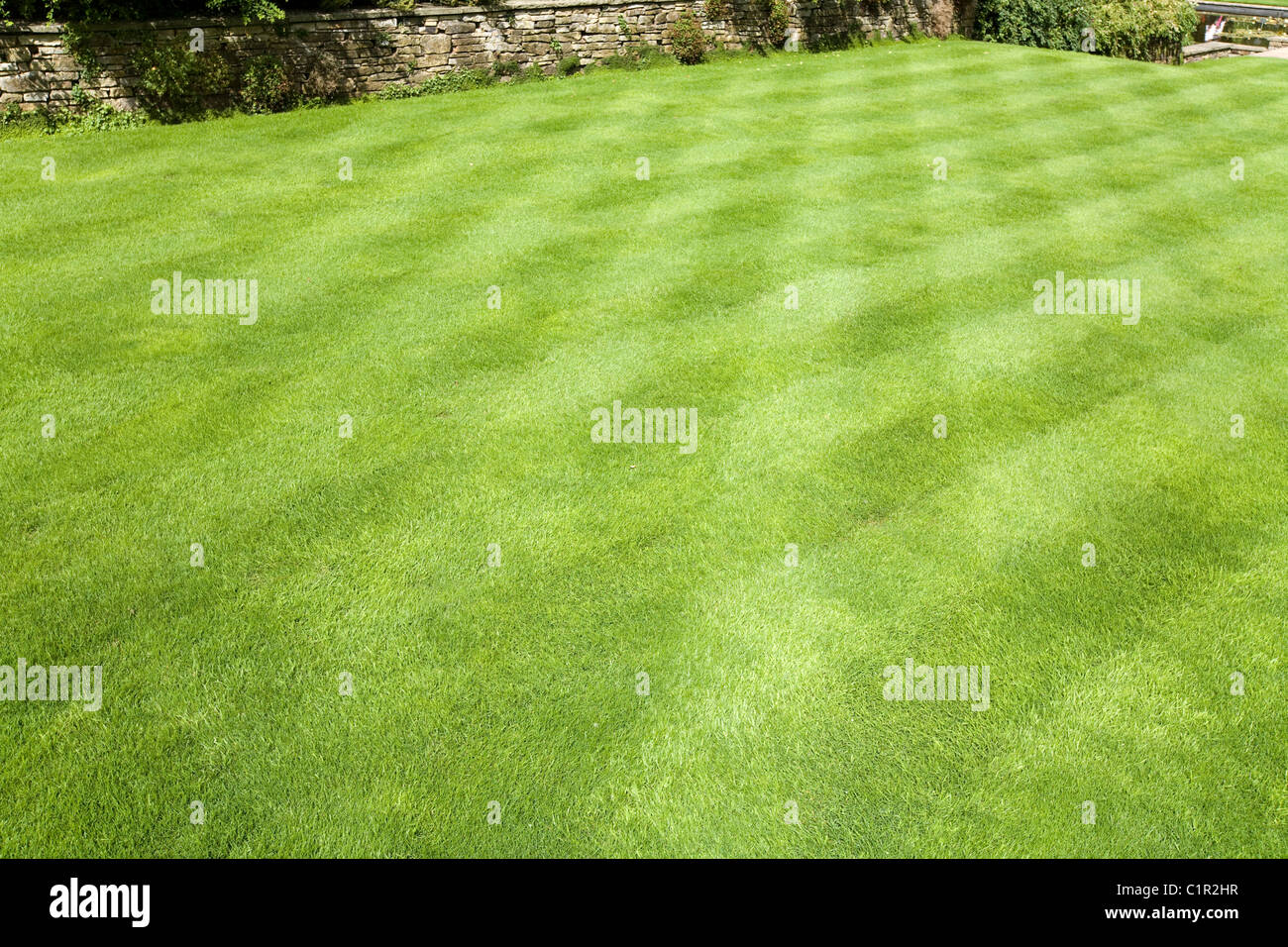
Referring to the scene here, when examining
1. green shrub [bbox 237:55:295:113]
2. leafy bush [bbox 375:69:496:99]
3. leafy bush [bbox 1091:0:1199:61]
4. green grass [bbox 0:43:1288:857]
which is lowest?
green grass [bbox 0:43:1288:857]

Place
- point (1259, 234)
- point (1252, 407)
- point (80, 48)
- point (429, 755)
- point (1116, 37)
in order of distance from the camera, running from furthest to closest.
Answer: point (1116, 37) → point (80, 48) → point (1259, 234) → point (1252, 407) → point (429, 755)

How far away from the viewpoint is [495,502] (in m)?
6.36

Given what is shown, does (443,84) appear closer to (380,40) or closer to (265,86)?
(380,40)

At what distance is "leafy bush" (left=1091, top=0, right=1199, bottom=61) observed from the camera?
24750mm

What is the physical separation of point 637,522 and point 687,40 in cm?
1730

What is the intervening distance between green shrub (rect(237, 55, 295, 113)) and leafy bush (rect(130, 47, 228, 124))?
0.36 m

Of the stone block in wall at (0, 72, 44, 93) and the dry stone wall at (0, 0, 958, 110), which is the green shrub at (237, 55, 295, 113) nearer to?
the dry stone wall at (0, 0, 958, 110)

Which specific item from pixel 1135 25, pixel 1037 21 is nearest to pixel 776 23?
pixel 1037 21

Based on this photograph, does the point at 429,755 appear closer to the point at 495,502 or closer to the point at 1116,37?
the point at 495,502

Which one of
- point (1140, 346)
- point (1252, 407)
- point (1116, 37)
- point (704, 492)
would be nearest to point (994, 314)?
point (1140, 346)

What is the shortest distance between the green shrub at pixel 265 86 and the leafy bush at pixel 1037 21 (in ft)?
63.2

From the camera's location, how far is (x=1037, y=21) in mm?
24312

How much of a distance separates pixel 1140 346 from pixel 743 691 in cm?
614

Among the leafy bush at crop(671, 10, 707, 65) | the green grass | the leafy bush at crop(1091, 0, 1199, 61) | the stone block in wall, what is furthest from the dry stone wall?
the leafy bush at crop(1091, 0, 1199, 61)
